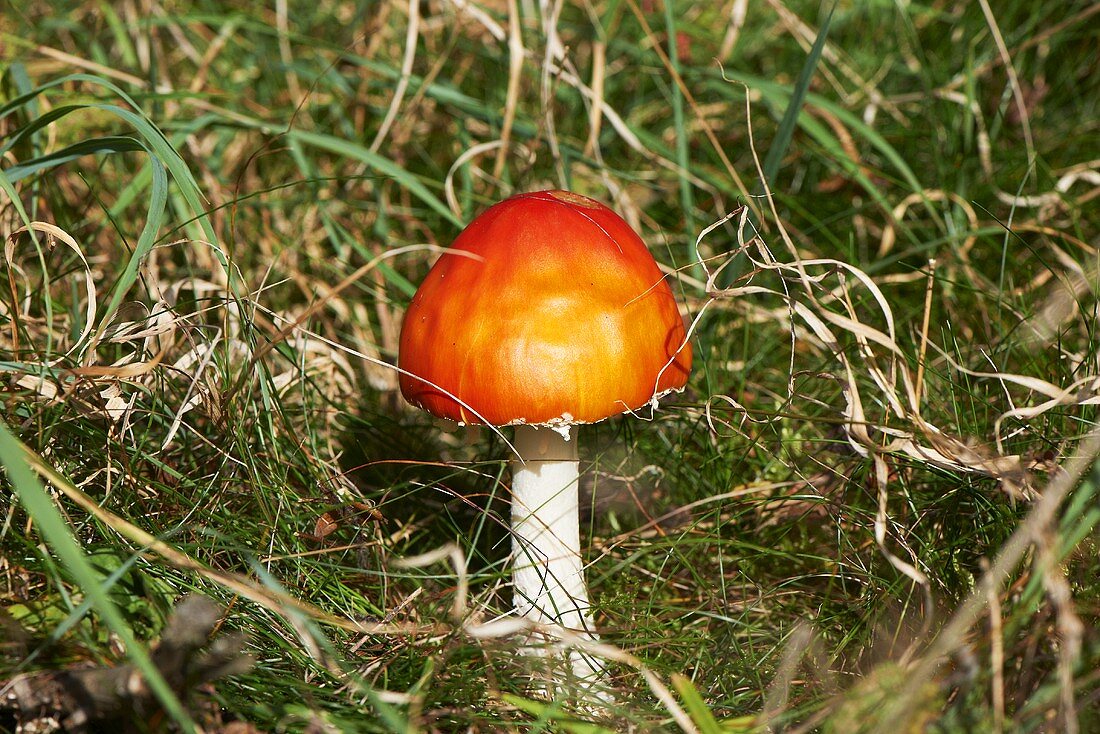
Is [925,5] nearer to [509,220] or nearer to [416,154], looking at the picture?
[416,154]

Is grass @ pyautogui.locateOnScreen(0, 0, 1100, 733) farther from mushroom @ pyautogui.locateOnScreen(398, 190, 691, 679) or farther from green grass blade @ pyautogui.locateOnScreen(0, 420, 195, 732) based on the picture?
mushroom @ pyautogui.locateOnScreen(398, 190, 691, 679)

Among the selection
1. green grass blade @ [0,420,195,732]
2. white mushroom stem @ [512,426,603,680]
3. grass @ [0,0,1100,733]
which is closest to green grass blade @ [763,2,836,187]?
grass @ [0,0,1100,733]

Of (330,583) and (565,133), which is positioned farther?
(565,133)

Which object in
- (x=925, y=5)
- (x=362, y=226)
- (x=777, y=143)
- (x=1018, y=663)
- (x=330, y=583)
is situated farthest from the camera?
(x=925, y=5)

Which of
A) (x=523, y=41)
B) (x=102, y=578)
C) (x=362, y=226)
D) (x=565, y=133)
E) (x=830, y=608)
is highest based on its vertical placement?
(x=523, y=41)

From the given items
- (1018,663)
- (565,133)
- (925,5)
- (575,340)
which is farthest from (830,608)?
(925,5)
